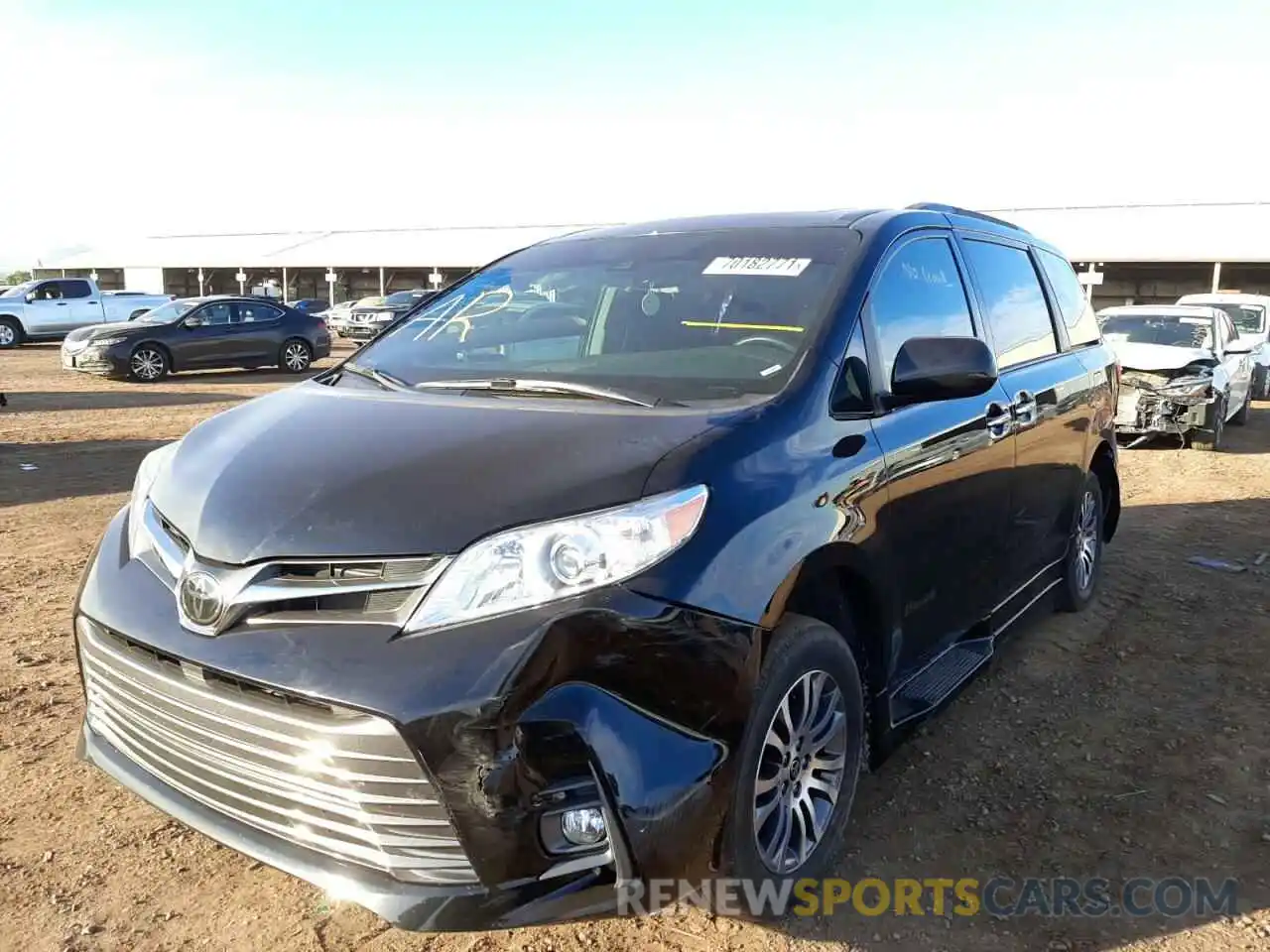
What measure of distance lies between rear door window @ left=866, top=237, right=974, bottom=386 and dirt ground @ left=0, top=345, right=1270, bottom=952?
1.52 m

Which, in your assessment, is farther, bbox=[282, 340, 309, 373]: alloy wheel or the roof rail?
bbox=[282, 340, 309, 373]: alloy wheel

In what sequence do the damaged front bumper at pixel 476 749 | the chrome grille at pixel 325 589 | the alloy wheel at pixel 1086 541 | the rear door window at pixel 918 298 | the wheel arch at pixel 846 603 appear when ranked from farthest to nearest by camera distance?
the alloy wheel at pixel 1086 541 < the rear door window at pixel 918 298 < the wheel arch at pixel 846 603 < the chrome grille at pixel 325 589 < the damaged front bumper at pixel 476 749

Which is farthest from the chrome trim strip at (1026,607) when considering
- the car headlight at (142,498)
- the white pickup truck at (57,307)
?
the white pickup truck at (57,307)

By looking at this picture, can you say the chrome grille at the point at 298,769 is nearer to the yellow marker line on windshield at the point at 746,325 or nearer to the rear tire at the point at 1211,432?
the yellow marker line on windshield at the point at 746,325

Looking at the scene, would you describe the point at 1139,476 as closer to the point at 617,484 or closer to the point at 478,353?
the point at 478,353

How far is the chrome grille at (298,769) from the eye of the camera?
6.31 ft

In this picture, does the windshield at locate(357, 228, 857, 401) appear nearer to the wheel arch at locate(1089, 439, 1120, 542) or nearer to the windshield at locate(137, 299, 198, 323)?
the wheel arch at locate(1089, 439, 1120, 542)

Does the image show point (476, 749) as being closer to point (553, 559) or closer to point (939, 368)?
point (553, 559)

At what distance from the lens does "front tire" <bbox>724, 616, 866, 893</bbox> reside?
2.23 m

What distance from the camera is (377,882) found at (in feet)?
6.50

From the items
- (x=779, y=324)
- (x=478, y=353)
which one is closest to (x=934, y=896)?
(x=779, y=324)

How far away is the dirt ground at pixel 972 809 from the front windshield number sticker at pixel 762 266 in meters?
1.78

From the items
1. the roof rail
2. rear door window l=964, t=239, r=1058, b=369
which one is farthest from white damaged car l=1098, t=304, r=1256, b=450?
the roof rail

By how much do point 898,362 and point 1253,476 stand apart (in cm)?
807
